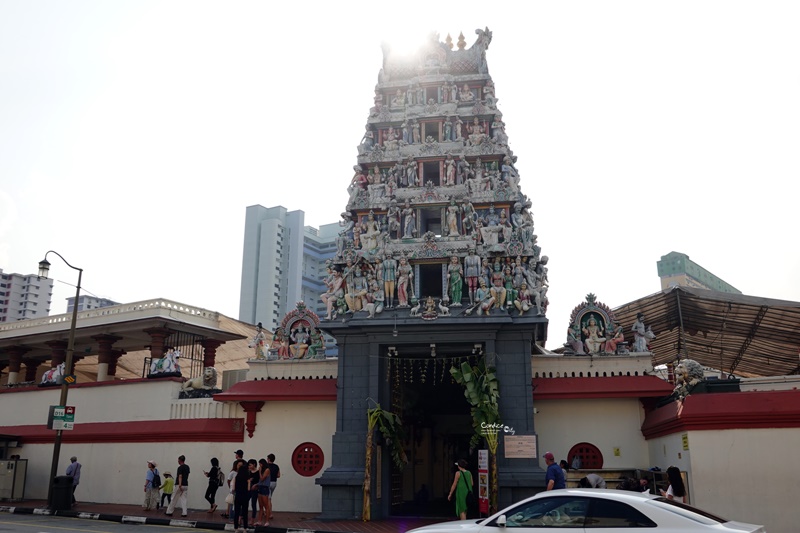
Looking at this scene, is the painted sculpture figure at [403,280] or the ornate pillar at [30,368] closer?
the painted sculpture figure at [403,280]

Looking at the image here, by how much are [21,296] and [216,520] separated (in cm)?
11707

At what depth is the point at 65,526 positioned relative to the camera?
1639 cm

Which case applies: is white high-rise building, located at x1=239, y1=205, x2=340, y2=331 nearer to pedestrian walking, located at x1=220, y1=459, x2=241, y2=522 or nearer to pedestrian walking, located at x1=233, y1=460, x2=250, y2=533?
pedestrian walking, located at x1=220, y1=459, x2=241, y2=522

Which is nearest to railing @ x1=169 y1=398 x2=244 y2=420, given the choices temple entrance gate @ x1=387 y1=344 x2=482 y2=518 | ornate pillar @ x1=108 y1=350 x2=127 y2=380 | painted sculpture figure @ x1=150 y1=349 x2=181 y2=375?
painted sculpture figure @ x1=150 y1=349 x2=181 y2=375

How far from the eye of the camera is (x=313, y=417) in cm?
2228

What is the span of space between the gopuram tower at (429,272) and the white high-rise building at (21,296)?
10996cm

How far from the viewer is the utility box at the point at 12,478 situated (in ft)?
79.0

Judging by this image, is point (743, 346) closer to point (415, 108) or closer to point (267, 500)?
point (415, 108)

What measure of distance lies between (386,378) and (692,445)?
8.81 metres

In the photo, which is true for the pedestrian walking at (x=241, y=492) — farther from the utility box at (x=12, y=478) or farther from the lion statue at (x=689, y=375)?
the utility box at (x=12, y=478)

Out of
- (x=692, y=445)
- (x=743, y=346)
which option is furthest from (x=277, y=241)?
(x=692, y=445)

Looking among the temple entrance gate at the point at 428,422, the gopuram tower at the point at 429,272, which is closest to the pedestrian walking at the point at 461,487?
the gopuram tower at the point at 429,272

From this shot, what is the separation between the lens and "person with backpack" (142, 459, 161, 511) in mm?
21222

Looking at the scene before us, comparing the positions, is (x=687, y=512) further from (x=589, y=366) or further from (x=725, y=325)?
(x=725, y=325)
